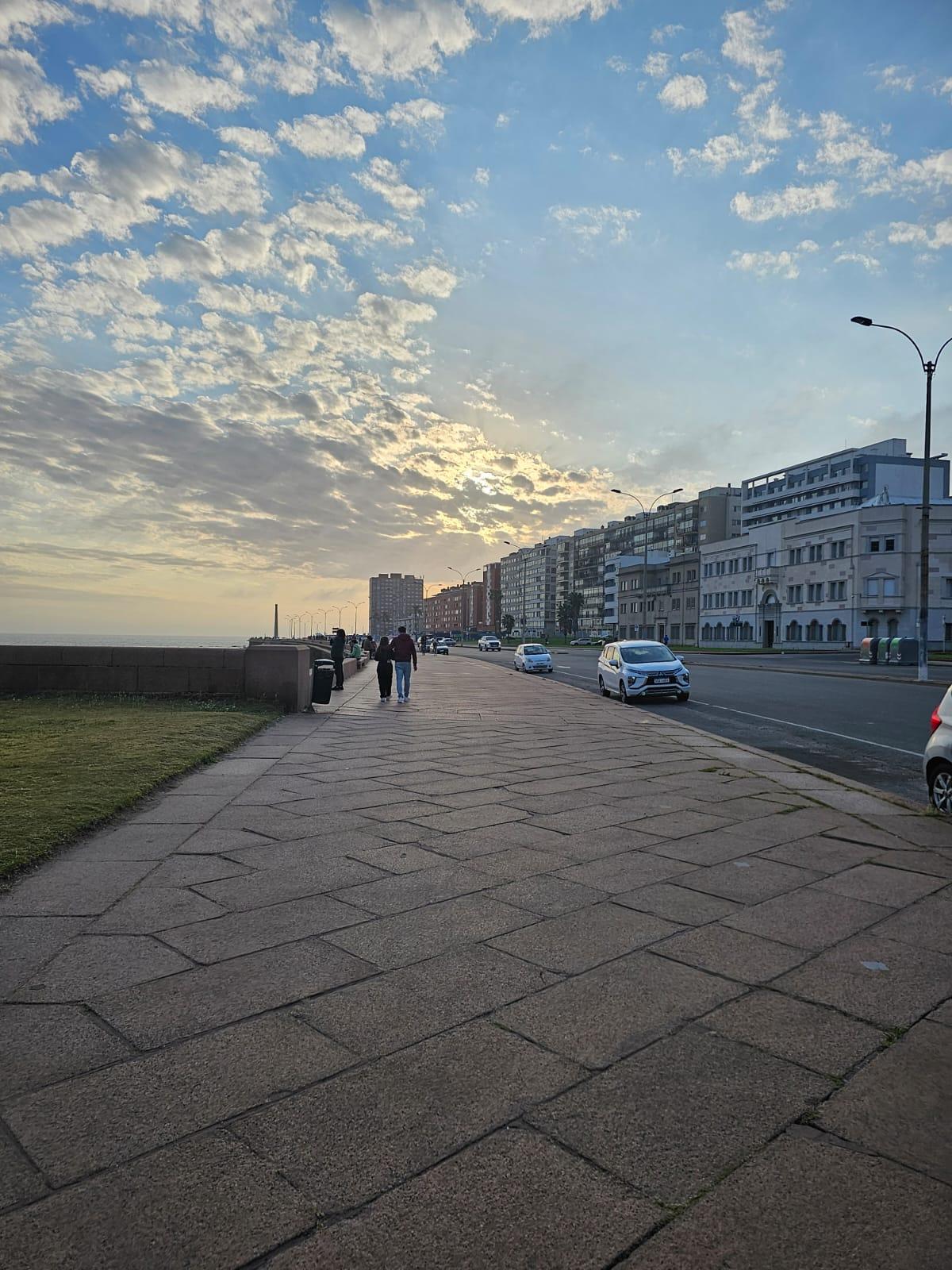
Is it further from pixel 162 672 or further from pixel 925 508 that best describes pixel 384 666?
pixel 925 508

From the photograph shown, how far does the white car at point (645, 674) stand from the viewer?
20.4m

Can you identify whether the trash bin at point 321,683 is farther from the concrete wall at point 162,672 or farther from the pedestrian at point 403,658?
the pedestrian at point 403,658

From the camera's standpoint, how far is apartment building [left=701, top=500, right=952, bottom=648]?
66.4m

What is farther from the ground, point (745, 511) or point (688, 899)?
point (745, 511)

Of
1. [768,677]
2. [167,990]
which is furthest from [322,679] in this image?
[768,677]

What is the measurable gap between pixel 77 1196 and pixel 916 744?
12.8 m

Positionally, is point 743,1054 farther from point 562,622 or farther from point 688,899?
point 562,622

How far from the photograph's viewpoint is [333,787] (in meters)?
8.31

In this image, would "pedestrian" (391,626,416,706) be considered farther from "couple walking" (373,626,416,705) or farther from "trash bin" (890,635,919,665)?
"trash bin" (890,635,919,665)

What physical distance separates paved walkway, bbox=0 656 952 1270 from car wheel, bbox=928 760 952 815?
1390mm

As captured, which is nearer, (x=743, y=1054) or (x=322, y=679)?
(x=743, y=1054)

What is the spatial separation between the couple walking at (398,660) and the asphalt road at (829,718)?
4.80 metres

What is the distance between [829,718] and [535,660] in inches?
891

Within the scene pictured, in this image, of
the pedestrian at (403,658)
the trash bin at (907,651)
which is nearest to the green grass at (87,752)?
the pedestrian at (403,658)
